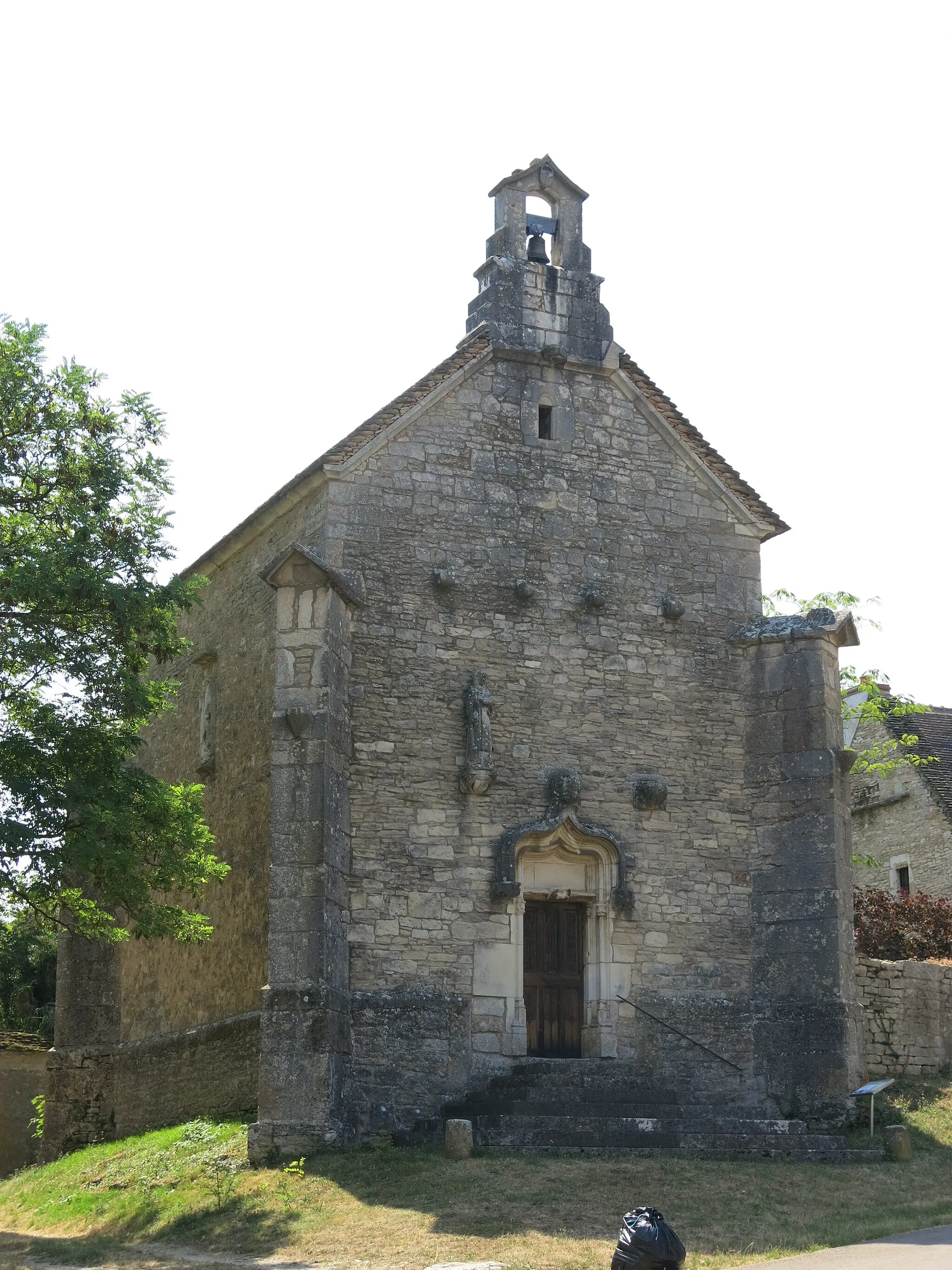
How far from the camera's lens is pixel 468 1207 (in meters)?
14.0

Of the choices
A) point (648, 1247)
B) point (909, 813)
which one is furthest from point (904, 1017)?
point (648, 1247)

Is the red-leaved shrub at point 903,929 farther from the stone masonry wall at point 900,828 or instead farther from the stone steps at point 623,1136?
the stone steps at point 623,1136

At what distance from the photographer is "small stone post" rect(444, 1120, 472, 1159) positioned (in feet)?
51.1

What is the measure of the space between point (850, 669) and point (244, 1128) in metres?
15.7

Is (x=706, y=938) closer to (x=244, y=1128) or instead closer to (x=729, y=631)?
(x=729, y=631)

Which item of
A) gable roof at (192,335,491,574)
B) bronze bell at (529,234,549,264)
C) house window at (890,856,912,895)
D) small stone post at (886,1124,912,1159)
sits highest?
bronze bell at (529,234,549,264)

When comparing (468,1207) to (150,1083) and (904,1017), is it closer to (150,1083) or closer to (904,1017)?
(150,1083)

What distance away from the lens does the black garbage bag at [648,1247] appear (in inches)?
373

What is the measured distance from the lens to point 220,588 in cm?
2248

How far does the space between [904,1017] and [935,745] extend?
406 inches

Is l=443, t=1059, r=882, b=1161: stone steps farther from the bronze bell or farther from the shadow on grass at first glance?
the bronze bell

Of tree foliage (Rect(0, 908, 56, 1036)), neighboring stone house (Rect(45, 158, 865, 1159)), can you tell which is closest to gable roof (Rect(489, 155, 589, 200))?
neighboring stone house (Rect(45, 158, 865, 1159))

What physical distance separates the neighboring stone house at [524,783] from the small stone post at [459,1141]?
2.26 feet

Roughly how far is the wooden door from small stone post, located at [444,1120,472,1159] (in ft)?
9.80
